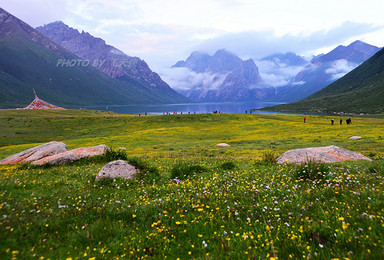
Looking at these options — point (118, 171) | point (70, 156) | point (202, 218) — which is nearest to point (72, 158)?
point (70, 156)

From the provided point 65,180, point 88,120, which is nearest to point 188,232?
point 65,180

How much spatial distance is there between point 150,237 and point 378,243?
526cm

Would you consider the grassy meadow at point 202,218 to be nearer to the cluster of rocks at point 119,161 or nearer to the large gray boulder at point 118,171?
the large gray boulder at point 118,171

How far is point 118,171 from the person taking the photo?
37.8 ft

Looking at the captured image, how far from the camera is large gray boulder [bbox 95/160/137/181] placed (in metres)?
11.1

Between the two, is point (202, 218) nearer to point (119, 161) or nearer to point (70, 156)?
point (119, 161)

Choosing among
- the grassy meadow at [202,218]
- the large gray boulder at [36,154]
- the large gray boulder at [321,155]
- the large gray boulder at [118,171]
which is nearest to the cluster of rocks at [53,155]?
the large gray boulder at [36,154]

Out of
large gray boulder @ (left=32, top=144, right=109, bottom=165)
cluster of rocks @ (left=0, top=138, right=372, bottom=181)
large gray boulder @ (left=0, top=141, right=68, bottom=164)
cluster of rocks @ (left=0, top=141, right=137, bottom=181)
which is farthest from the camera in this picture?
A: large gray boulder @ (left=0, top=141, right=68, bottom=164)

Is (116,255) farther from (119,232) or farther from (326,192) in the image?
(326,192)

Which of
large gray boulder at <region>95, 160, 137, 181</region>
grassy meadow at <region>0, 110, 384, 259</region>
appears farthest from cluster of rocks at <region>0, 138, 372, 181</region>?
grassy meadow at <region>0, 110, 384, 259</region>

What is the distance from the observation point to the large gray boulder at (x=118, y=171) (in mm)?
11145

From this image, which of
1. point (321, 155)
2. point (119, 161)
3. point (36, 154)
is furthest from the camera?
point (36, 154)

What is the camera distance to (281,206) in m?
6.70

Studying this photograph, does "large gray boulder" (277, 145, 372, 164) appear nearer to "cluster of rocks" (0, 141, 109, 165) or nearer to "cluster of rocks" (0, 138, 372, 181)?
"cluster of rocks" (0, 138, 372, 181)
